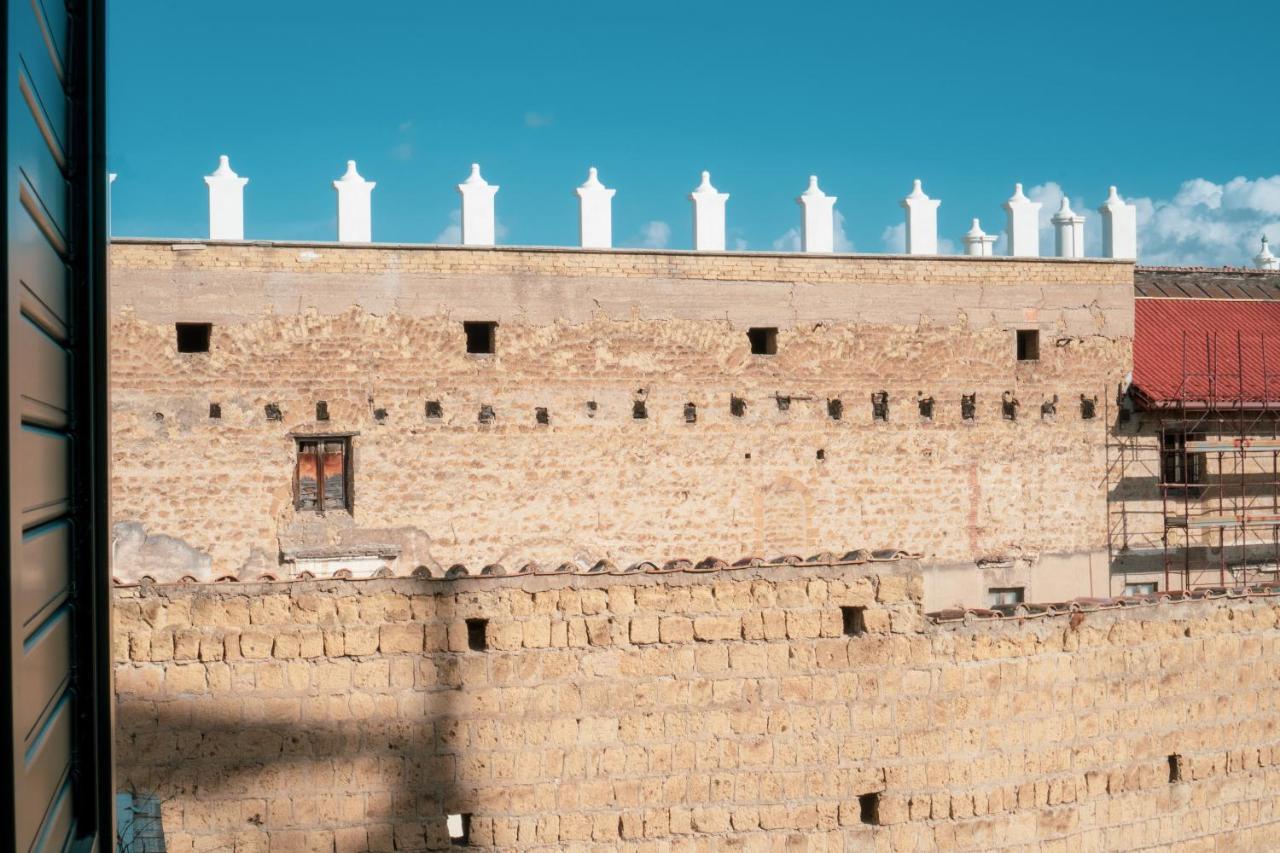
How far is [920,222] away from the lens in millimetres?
20062

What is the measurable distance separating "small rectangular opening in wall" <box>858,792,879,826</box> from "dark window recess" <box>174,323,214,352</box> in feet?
36.2

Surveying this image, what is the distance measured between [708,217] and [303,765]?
1285 centimetres

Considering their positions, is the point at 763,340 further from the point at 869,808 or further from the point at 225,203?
the point at 869,808

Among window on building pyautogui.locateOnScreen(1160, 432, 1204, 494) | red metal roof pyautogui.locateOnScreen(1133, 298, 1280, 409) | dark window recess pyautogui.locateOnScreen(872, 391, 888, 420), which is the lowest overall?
window on building pyautogui.locateOnScreen(1160, 432, 1204, 494)

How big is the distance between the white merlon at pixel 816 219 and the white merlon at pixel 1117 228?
15.2 ft

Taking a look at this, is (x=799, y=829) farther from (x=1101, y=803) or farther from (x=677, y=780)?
(x=1101, y=803)

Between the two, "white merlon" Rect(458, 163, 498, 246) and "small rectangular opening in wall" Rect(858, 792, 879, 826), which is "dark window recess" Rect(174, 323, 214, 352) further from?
"small rectangular opening in wall" Rect(858, 792, 879, 826)

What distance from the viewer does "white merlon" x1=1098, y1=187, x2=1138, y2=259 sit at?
21328mm

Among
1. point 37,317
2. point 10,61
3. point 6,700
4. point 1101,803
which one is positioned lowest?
point 1101,803

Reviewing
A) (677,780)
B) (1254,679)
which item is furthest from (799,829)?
(1254,679)

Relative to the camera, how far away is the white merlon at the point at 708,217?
61.6ft

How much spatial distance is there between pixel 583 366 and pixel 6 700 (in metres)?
16.1

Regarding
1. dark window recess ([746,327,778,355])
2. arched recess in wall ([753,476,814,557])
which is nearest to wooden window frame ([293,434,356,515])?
arched recess in wall ([753,476,814,557])

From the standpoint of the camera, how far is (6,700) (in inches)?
66.3
